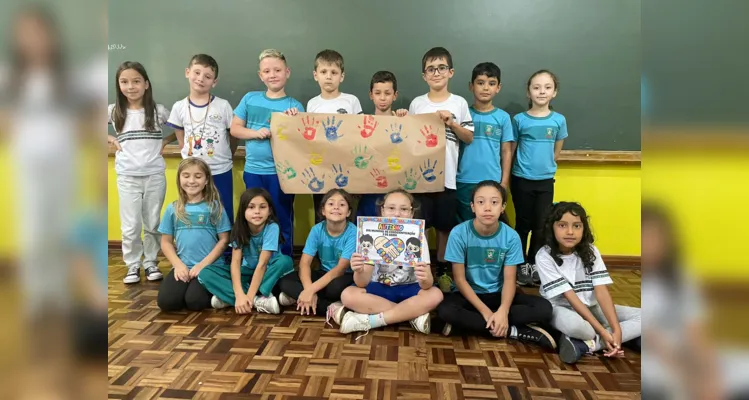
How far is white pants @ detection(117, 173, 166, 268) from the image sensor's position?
309 cm

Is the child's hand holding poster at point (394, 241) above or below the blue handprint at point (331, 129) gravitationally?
below

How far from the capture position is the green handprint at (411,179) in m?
2.91

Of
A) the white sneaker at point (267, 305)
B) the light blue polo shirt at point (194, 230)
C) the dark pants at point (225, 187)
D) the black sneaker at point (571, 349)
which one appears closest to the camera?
the black sneaker at point (571, 349)

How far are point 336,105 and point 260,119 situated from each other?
1.54ft

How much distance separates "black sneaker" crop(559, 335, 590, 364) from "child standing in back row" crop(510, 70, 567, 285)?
1016 millimetres

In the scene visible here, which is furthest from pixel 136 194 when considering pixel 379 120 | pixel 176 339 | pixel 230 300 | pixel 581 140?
pixel 581 140

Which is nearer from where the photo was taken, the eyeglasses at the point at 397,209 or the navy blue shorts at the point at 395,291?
the navy blue shorts at the point at 395,291

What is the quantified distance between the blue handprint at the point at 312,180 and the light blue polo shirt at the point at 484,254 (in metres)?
0.89

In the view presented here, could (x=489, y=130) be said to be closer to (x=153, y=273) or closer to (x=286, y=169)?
(x=286, y=169)

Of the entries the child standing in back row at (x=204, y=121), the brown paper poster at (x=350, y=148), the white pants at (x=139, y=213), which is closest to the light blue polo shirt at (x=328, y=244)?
the brown paper poster at (x=350, y=148)

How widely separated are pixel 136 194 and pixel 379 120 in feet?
5.27

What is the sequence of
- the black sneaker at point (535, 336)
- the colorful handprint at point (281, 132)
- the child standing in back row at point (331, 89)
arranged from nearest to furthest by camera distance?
the black sneaker at point (535, 336)
the colorful handprint at point (281, 132)
the child standing in back row at point (331, 89)

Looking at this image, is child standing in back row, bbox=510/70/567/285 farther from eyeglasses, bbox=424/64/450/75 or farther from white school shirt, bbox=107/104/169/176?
white school shirt, bbox=107/104/169/176

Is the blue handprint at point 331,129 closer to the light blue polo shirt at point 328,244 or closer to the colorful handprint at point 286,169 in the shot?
the colorful handprint at point 286,169
